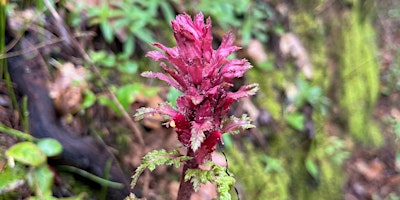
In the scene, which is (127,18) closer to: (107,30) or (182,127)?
(107,30)

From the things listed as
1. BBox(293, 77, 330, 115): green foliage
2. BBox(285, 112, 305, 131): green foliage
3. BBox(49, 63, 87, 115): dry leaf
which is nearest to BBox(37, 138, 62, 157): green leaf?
BBox(49, 63, 87, 115): dry leaf

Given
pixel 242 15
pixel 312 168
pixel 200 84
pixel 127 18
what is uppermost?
pixel 242 15

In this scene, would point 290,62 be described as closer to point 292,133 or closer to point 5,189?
point 292,133

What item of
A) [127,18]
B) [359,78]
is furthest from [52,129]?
[359,78]

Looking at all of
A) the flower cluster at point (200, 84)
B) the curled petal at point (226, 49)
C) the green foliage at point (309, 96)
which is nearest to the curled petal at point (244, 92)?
the flower cluster at point (200, 84)

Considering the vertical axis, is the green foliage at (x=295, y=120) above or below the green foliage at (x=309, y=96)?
below

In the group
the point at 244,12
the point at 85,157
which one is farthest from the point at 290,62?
the point at 85,157

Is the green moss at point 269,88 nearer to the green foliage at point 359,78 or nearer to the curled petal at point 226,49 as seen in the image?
the green foliage at point 359,78
